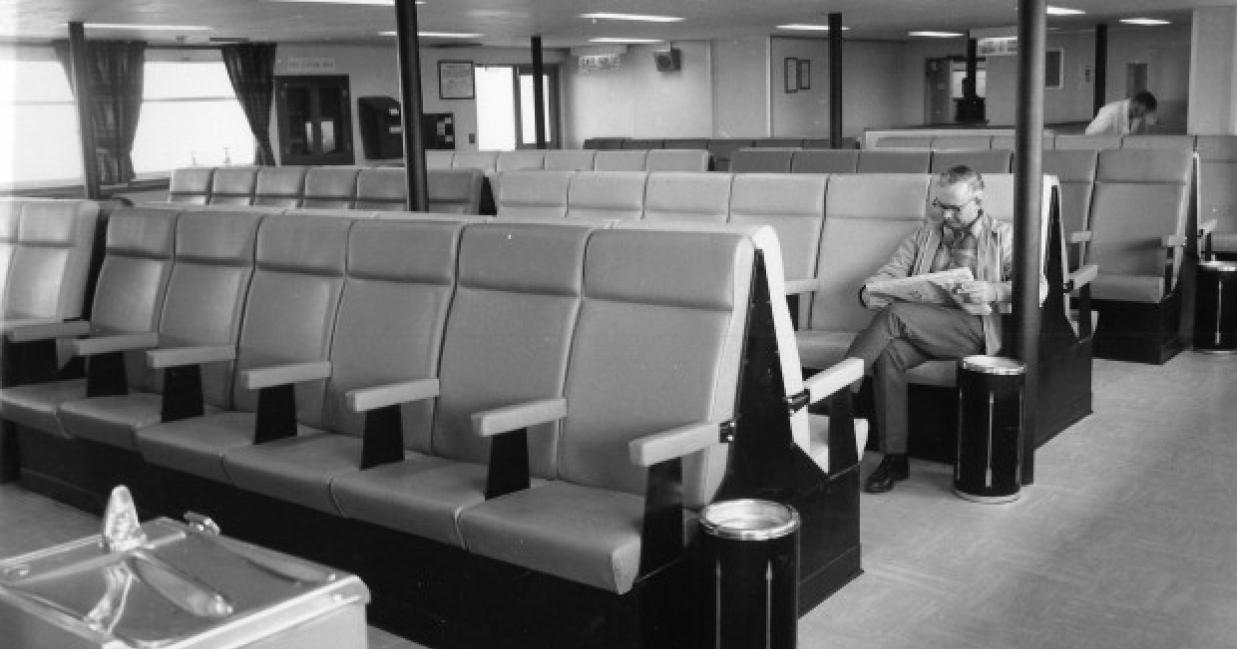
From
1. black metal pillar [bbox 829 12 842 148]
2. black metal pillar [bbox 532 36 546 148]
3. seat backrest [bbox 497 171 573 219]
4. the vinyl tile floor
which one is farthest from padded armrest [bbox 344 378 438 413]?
black metal pillar [bbox 532 36 546 148]

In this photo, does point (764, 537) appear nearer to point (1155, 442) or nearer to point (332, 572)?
point (332, 572)

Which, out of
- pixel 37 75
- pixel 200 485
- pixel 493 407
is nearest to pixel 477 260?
pixel 493 407

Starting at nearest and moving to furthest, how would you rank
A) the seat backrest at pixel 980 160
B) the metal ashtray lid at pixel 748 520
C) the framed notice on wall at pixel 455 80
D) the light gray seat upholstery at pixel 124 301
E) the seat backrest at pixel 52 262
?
the metal ashtray lid at pixel 748 520
the light gray seat upholstery at pixel 124 301
the seat backrest at pixel 52 262
the seat backrest at pixel 980 160
the framed notice on wall at pixel 455 80

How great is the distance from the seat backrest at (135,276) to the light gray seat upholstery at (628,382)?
2.36 meters

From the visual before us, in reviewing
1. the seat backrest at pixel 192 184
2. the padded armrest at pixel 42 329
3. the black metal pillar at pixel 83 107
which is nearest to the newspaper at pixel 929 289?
the padded armrest at pixel 42 329

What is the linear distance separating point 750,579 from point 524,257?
1327 mm

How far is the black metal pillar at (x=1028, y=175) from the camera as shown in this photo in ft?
14.9

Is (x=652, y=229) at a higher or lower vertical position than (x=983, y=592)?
higher

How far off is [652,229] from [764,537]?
1.06 meters

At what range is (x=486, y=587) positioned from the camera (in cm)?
329

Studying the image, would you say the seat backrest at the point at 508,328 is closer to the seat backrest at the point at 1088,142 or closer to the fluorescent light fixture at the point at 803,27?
the seat backrest at the point at 1088,142

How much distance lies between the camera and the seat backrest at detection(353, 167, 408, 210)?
25.5ft

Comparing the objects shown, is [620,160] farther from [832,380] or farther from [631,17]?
[832,380]

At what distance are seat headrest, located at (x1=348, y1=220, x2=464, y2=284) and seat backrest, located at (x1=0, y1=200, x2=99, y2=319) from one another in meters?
1.97
